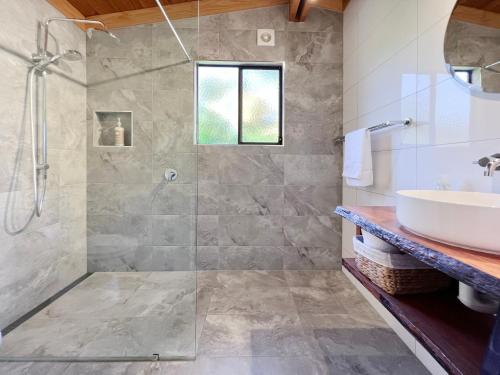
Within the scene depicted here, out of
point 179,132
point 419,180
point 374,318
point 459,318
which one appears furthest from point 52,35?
point 374,318

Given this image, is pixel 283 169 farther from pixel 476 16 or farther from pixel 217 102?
pixel 476 16

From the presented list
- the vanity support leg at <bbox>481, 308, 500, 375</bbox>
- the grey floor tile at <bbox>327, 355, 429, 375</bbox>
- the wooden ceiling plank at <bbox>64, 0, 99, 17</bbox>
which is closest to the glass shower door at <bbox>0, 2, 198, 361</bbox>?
the wooden ceiling plank at <bbox>64, 0, 99, 17</bbox>

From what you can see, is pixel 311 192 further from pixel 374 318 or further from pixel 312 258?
pixel 374 318

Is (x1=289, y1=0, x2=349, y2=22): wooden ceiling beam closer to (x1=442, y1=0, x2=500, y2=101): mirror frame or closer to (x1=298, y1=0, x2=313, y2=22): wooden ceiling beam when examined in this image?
(x1=298, y1=0, x2=313, y2=22): wooden ceiling beam

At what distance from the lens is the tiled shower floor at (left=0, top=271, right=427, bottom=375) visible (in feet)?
4.22

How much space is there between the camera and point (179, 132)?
6.06 feet

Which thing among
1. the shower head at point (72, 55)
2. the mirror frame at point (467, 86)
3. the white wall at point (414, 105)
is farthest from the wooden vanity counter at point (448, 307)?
the shower head at point (72, 55)

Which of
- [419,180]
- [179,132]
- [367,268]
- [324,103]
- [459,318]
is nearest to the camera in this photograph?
[459,318]

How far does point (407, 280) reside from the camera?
853 millimetres

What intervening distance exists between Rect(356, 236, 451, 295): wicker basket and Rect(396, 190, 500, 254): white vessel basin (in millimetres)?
202

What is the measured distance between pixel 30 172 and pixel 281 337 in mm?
1787

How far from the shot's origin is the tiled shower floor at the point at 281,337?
1.29m

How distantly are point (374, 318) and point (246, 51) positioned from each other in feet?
7.83

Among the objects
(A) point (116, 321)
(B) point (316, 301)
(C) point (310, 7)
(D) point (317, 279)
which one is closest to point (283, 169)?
(D) point (317, 279)
